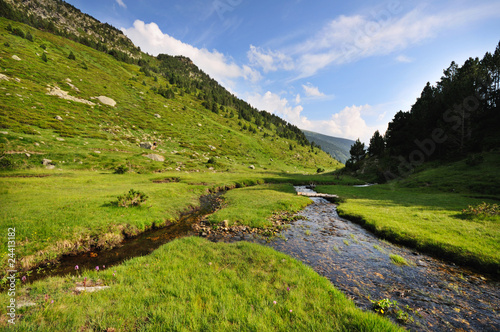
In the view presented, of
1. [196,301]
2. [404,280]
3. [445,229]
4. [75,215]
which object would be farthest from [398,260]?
[75,215]

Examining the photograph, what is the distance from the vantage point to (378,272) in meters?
10.1

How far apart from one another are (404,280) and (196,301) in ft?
36.0

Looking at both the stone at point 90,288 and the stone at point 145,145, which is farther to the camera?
the stone at point 145,145

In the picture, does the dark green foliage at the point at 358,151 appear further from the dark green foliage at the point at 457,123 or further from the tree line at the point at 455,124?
the dark green foliage at the point at 457,123

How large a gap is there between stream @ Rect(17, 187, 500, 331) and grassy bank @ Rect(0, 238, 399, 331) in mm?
2396

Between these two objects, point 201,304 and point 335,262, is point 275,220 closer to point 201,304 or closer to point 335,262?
point 335,262

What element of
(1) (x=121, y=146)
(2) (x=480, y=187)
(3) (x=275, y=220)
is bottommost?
(3) (x=275, y=220)

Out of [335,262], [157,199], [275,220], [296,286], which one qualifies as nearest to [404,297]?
[335,262]

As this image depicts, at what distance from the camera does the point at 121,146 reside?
178 ft

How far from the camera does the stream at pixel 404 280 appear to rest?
6980mm

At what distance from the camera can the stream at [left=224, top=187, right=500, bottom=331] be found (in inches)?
275

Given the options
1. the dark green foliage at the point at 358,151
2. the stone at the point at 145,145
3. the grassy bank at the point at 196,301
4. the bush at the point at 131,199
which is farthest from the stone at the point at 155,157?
the dark green foliage at the point at 358,151

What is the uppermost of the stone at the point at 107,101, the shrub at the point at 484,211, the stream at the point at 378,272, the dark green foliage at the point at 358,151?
the stone at the point at 107,101

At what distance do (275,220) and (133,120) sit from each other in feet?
278
